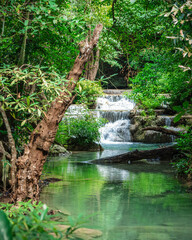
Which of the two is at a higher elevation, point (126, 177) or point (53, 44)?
point (53, 44)

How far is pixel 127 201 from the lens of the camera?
15.2 feet

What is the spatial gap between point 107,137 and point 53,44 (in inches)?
491

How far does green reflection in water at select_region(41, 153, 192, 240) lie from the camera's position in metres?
3.37

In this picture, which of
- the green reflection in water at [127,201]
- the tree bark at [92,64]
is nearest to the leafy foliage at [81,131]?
the tree bark at [92,64]

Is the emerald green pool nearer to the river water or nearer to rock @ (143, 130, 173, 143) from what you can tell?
the river water

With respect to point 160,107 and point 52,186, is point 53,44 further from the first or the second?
point 160,107

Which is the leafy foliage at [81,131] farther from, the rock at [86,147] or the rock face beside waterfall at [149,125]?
the rock face beside waterfall at [149,125]

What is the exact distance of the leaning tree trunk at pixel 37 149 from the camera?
12.3ft

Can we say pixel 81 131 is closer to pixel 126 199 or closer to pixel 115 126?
pixel 115 126

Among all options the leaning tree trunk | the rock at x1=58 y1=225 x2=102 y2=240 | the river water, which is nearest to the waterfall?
the river water

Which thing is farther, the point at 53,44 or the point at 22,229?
the point at 53,44

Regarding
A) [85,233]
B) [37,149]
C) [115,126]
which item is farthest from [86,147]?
[85,233]

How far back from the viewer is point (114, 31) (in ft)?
24.8

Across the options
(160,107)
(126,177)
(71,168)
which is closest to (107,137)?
(160,107)
